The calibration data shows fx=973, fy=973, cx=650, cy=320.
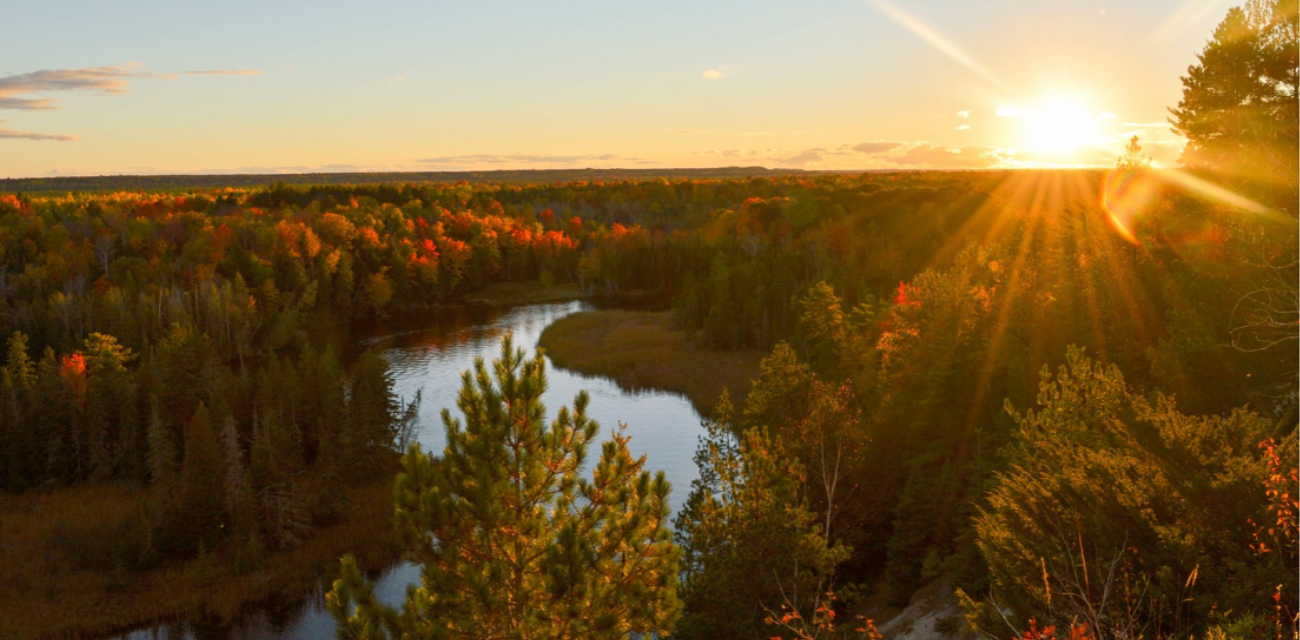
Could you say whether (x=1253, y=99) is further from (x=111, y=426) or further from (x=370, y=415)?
(x=111, y=426)

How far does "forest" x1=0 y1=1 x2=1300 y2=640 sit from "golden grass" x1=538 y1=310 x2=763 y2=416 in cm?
452

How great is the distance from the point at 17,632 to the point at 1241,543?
3334 cm

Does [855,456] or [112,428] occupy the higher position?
[855,456]

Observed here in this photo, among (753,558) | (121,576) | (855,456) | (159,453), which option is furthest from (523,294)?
(753,558)

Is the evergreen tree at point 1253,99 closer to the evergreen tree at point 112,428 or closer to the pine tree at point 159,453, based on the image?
the pine tree at point 159,453

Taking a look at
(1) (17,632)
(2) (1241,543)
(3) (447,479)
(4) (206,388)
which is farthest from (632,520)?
(4) (206,388)

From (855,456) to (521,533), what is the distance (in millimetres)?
16709

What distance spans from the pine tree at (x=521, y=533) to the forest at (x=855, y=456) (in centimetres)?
5

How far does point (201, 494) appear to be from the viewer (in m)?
36.8

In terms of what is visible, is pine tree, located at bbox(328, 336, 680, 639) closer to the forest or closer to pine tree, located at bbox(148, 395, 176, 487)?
the forest

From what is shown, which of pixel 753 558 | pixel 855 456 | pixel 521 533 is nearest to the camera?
pixel 521 533

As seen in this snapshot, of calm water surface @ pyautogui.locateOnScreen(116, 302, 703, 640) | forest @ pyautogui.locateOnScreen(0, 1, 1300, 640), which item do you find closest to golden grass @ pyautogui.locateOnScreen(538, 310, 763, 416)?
calm water surface @ pyautogui.locateOnScreen(116, 302, 703, 640)

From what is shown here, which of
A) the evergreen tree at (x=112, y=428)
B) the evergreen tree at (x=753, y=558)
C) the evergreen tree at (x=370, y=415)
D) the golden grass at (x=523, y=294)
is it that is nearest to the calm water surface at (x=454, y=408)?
the evergreen tree at (x=370, y=415)

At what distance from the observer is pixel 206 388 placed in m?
48.7
